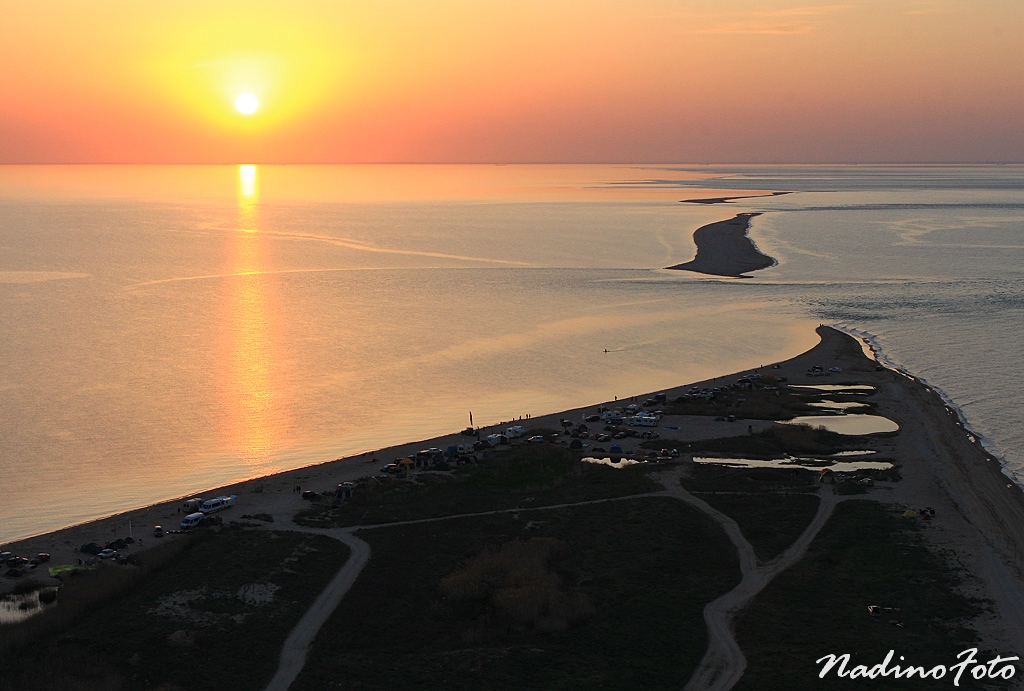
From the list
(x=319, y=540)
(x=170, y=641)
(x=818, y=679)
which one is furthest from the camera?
(x=319, y=540)

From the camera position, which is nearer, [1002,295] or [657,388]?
[657,388]

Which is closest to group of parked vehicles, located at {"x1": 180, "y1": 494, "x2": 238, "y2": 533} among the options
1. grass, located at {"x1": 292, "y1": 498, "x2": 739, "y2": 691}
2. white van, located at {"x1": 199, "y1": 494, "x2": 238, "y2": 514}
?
white van, located at {"x1": 199, "y1": 494, "x2": 238, "y2": 514}

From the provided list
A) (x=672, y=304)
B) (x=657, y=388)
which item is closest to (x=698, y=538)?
(x=657, y=388)

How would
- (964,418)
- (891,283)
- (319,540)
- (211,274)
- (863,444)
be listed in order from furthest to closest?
Result: (211,274), (891,283), (964,418), (863,444), (319,540)

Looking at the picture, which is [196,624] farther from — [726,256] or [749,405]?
[726,256]

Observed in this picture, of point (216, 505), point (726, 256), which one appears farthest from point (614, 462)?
point (726, 256)

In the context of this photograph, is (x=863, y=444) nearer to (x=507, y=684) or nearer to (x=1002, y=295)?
(x=507, y=684)
